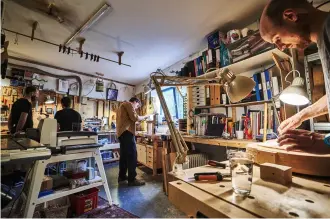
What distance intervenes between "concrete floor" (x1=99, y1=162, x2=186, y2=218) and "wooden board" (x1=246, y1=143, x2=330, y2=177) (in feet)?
4.63

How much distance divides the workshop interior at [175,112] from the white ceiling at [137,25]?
2cm

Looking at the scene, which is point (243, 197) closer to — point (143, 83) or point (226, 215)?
point (226, 215)

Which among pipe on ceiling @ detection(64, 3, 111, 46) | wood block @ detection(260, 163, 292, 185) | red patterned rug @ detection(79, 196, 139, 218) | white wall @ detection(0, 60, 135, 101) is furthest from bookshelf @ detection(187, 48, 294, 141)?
white wall @ detection(0, 60, 135, 101)

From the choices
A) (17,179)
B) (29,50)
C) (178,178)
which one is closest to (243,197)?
(178,178)

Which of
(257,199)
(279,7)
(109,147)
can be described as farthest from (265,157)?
(109,147)

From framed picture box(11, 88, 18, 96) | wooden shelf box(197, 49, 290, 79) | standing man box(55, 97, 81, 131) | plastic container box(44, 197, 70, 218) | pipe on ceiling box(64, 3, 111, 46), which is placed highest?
pipe on ceiling box(64, 3, 111, 46)

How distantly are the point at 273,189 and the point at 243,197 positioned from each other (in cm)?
14

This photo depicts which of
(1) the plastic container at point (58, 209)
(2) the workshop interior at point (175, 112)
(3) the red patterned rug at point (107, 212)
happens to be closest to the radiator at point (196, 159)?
(2) the workshop interior at point (175, 112)

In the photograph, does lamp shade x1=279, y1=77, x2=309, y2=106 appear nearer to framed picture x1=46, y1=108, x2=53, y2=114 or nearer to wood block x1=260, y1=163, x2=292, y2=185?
wood block x1=260, y1=163, x2=292, y2=185

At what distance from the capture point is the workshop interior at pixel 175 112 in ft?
1.98

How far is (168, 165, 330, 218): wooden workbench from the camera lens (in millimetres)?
415

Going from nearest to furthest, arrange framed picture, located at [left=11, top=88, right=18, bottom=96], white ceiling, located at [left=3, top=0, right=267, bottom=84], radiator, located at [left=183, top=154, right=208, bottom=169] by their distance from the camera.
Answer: white ceiling, located at [left=3, top=0, right=267, bottom=84] < radiator, located at [left=183, top=154, right=208, bottom=169] < framed picture, located at [left=11, top=88, right=18, bottom=96]

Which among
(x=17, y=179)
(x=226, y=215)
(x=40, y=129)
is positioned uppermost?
(x=40, y=129)

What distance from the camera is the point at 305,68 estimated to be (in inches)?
56.5
